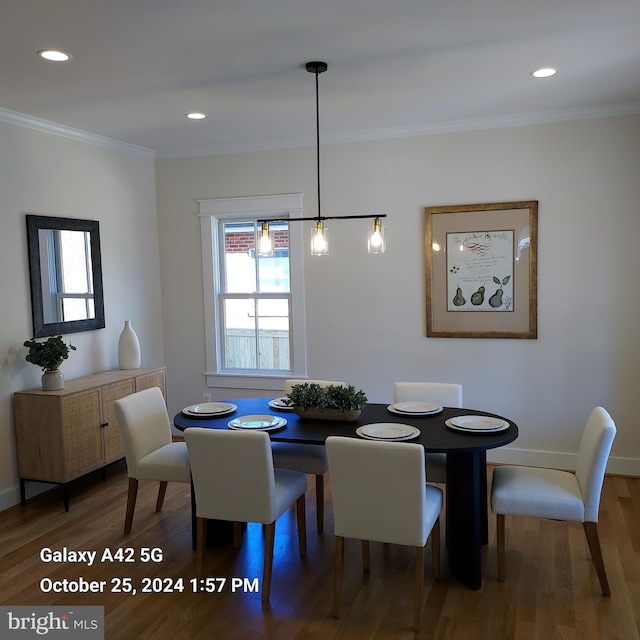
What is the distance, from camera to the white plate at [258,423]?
317cm

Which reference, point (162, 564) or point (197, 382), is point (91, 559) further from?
point (197, 382)

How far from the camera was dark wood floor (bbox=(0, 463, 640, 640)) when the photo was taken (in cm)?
260

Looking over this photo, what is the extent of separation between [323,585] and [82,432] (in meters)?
2.06

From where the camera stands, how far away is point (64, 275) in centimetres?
445

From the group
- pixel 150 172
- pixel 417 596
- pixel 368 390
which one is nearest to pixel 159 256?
pixel 150 172

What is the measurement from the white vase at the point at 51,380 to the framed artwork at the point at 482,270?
8.98 feet

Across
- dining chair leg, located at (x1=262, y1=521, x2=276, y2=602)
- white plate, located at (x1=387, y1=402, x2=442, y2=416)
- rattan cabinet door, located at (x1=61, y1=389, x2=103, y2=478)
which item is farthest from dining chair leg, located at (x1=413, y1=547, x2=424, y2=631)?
rattan cabinet door, located at (x1=61, y1=389, x2=103, y2=478)

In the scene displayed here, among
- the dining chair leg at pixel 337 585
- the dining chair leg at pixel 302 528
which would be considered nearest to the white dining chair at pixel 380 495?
the dining chair leg at pixel 337 585

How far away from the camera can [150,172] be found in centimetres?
541

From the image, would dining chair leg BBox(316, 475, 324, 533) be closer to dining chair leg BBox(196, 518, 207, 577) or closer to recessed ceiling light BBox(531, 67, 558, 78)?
dining chair leg BBox(196, 518, 207, 577)

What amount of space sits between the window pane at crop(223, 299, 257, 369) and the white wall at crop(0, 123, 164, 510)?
64 centimetres

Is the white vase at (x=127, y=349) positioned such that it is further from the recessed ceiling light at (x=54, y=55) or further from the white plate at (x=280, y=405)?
the recessed ceiling light at (x=54, y=55)

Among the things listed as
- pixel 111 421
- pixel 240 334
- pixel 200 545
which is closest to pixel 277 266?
pixel 240 334

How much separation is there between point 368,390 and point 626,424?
6.32 ft
